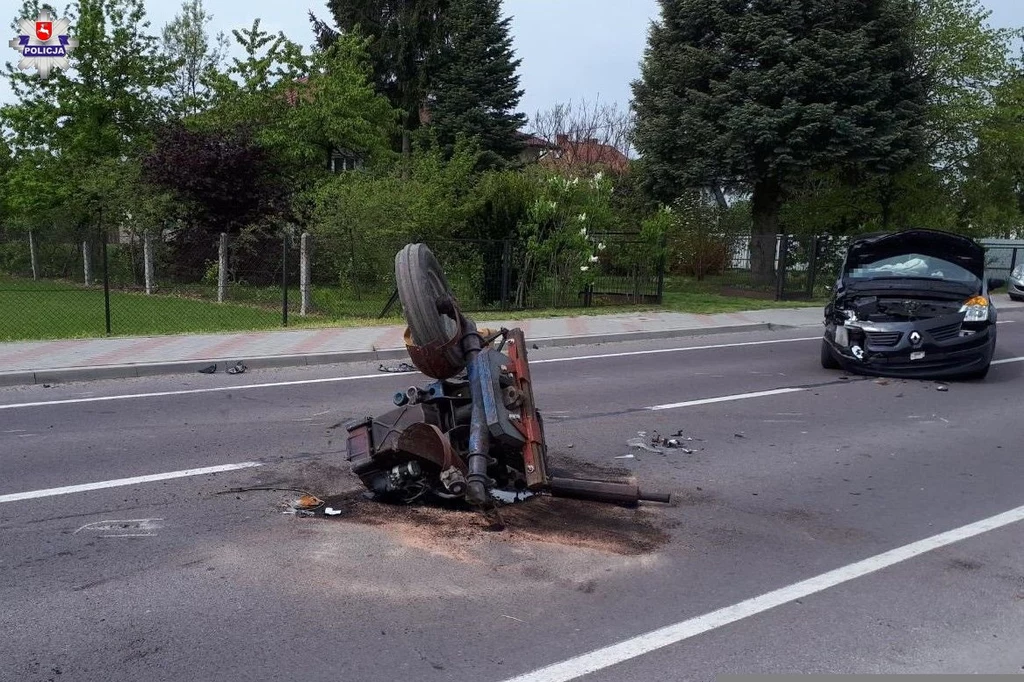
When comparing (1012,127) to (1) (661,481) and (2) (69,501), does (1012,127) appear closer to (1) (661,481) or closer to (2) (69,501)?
(1) (661,481)

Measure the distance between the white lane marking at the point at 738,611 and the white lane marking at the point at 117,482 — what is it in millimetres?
3779

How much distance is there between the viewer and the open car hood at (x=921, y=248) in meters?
11.6

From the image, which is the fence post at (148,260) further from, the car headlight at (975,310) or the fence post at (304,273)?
the car headlight at (975,310)

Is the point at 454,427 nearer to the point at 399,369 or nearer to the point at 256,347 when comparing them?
the point at 399,369

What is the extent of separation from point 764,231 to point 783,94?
465 centimetres

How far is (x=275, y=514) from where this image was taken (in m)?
5.60

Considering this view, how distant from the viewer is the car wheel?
1168 cm

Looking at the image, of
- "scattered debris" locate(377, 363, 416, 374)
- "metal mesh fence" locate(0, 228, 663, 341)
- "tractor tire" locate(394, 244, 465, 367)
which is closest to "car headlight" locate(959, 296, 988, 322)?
"scattered debris" locate(377, 363, 416, 374)

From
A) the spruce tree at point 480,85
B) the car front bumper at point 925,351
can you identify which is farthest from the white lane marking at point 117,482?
the spruce tree at point 480,85

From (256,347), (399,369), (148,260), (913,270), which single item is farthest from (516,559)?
(148,260)

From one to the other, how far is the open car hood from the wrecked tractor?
25.4ft

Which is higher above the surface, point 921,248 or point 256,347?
point 921,248

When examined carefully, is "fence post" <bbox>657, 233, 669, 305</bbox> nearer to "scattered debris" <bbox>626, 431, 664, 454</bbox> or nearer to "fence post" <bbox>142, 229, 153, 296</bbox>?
"fence post" <bbox>142, 229, 153, 296</bbox>

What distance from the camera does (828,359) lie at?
468 inches
